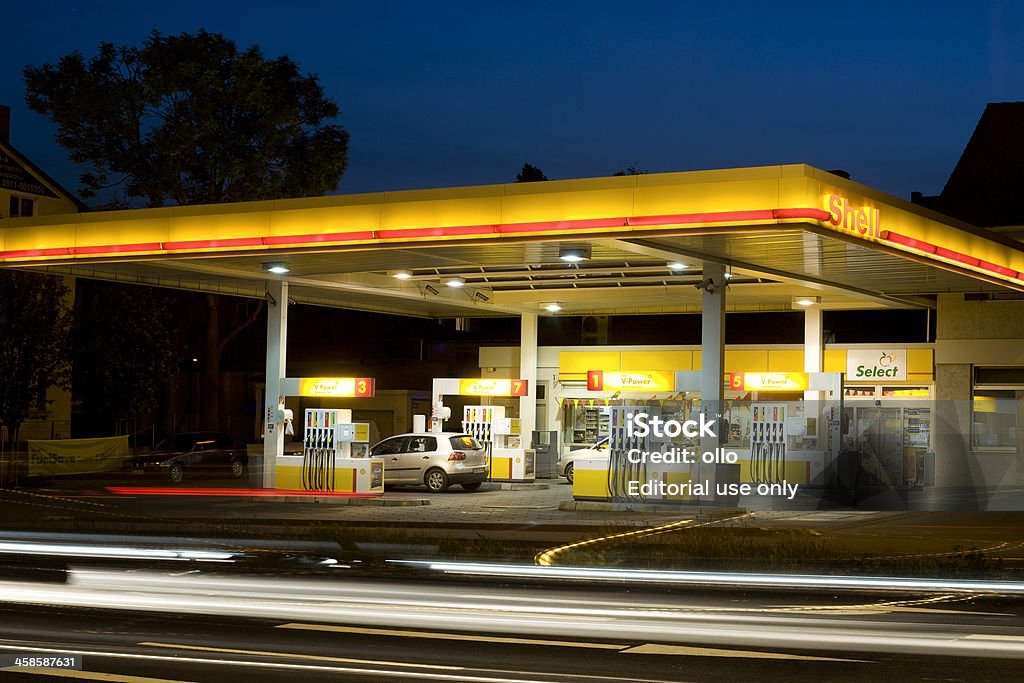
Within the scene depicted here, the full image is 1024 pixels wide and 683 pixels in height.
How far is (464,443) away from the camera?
30.9m

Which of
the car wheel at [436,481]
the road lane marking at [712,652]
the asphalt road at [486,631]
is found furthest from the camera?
the car wheel at [436,481]

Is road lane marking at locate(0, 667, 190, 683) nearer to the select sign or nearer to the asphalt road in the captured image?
the asphalt road

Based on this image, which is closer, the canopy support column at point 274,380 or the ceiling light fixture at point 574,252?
the ceiling light fixture at point 574,252

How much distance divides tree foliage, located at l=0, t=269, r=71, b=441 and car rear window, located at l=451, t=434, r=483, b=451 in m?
18.7

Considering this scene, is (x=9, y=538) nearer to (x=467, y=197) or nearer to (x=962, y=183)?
(x=467, y=197)

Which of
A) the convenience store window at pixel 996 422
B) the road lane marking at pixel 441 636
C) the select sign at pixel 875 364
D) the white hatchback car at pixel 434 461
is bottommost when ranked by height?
the road lane marking at pixel 441 636

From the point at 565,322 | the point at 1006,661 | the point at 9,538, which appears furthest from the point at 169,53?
the point at 1006,661

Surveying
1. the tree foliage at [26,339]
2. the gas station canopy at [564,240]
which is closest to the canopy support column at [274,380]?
the gas station canopy at [564,240]

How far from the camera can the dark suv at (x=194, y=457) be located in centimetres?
3600

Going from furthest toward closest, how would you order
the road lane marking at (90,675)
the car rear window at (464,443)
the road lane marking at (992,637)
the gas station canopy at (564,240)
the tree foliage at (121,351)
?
the tree foliage at (121,351)
the car rear window at (464,443)
the gas station canopy at (564,240)
the road lane marking at (992,637)
the road lane marking at (90,675)

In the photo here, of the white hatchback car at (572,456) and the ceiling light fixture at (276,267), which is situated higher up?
the ceiling light fixture at (276,267)

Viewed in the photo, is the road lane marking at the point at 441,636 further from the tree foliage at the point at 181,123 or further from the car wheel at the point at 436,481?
the tree foliage at the point at 181,123

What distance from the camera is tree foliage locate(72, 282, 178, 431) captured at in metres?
46.9

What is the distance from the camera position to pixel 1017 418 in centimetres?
2636
